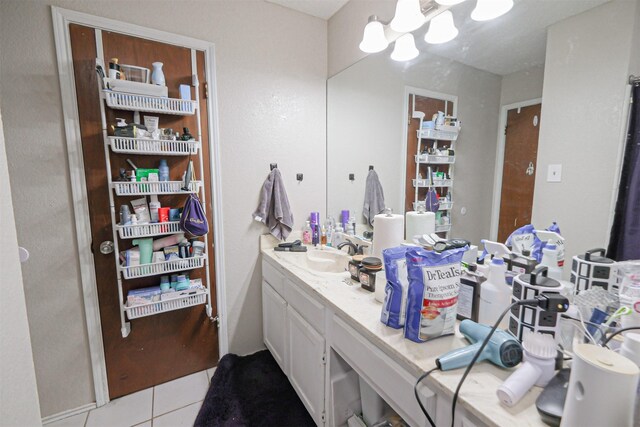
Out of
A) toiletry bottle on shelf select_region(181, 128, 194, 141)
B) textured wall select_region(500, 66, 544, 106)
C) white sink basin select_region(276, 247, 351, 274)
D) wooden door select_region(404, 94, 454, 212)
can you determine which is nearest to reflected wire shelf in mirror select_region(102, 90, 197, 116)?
toiletry bottle on shelf select_region(181, 128, 194, 141)

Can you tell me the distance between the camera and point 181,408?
1.65 m

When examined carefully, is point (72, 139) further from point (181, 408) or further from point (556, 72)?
point (556, 72)

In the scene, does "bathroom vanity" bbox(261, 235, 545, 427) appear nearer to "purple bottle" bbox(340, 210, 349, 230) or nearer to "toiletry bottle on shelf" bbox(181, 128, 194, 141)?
"purple bottle" bbox(340, 210, 349, 230)

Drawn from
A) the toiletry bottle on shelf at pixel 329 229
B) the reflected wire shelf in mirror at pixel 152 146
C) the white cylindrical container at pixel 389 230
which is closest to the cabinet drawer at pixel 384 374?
the white cylindrical container at pixel 389 230

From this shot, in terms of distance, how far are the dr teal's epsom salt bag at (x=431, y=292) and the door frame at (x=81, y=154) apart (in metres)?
1.45

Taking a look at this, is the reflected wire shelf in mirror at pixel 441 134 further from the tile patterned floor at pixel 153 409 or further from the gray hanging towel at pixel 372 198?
the tile patterned floor at pixel 153 409

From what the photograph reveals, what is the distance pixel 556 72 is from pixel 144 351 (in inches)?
99.7

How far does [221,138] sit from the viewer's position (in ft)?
6.08

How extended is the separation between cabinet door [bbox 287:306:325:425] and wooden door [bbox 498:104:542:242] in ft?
3.28

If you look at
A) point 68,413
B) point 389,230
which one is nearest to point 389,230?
point 389,230

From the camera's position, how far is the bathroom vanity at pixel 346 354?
0.68 meters

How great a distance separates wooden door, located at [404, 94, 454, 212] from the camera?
1407 mm

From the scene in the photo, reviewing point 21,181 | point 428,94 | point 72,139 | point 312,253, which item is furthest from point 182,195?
point 428,94

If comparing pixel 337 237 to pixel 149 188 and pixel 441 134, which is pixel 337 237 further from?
pixel 149 188
